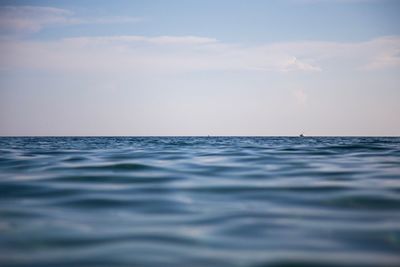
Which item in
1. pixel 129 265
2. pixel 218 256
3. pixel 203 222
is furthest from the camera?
pixel 203 222

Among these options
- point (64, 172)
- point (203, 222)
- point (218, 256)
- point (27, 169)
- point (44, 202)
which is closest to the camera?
point (218, 256)

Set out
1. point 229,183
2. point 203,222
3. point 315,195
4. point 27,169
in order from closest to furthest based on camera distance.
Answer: point 203,222, point 315,195, point 229,183, point 27,169

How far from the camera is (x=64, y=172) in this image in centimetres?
905

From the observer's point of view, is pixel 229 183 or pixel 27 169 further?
pixel 27 169

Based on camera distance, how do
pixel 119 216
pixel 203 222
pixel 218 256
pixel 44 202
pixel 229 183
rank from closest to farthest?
pixel 218 256
pixel 203 222
pixel 119 216
pixel 44 202
pixel 229 183

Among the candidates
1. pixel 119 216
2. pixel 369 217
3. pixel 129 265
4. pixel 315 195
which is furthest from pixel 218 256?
pixel 315 195

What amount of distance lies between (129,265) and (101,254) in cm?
41

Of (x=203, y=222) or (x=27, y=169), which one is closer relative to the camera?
(x=203, y=222)

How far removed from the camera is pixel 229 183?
7348mm

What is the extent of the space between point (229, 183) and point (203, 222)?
296cm

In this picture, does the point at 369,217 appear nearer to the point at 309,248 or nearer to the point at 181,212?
the point at 309,248

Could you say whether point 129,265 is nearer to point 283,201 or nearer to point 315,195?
point 283,201

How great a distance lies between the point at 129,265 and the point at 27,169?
308 inches

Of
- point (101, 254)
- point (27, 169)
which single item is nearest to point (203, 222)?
point (101, 254)
